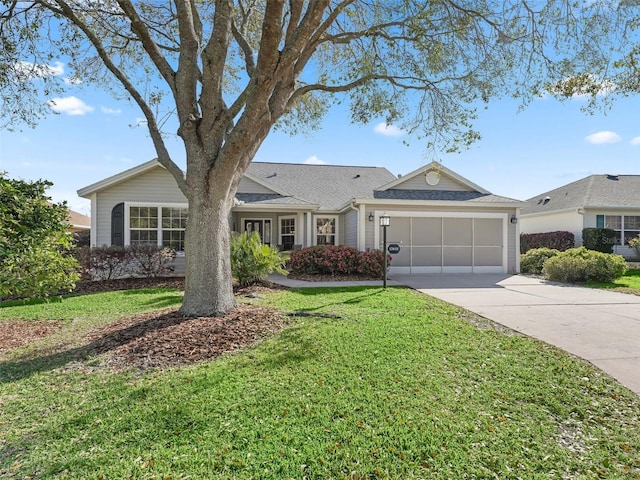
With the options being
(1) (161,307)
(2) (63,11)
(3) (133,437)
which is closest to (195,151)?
(1) (161,307)

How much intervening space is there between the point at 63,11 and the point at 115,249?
22.8 ft

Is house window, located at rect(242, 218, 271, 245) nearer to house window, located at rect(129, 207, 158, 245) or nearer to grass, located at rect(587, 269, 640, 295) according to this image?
house window, located at rect(129, 207, 158, 245)

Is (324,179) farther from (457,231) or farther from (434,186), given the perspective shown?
(457,231)

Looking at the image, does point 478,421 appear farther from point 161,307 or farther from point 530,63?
point 530,63

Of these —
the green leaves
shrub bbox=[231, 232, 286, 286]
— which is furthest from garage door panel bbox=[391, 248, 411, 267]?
the green leaves

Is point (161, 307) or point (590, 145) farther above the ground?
point (590, 145)

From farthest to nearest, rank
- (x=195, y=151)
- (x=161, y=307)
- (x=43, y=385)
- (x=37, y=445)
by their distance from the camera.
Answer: (x=161, y=307) < (x=195, y=151) < (x=43, y=385) < (x=37, y=445)

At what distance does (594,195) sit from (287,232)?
649 inches

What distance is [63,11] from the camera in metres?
7.00

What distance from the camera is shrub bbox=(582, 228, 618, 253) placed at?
17.2m

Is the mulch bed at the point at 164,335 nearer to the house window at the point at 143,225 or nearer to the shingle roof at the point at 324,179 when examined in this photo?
the house window at the point at 143,225

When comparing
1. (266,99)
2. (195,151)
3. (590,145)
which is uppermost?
(590,145)

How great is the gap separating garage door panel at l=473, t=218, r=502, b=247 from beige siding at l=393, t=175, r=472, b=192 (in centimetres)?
164

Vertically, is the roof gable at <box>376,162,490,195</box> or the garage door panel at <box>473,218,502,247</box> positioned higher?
the roof gable at <box>376,162,490,195</box>
